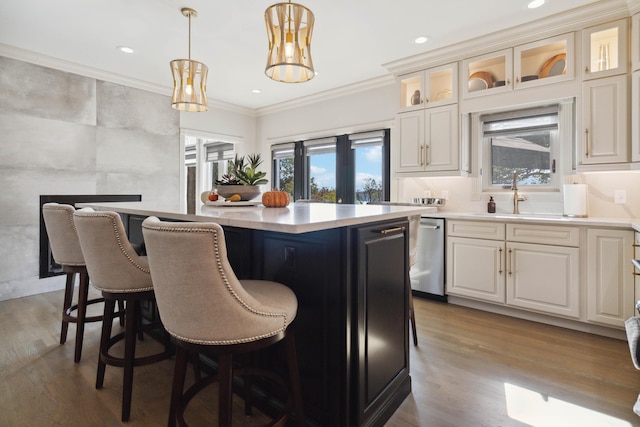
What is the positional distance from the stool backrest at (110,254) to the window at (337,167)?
3520 mm

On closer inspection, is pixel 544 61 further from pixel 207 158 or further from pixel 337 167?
pixel 207 158

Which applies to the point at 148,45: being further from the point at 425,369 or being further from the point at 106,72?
the point at 425,369

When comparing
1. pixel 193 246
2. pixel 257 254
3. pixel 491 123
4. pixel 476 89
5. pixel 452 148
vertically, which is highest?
pixel 476 89

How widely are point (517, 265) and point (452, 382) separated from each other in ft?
4.96

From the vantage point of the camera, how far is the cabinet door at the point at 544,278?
2.77 m

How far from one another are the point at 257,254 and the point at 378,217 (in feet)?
2.20

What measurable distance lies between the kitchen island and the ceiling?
6.81 feet

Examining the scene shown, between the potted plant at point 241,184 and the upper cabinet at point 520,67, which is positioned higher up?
the upper cabinet at point 520,67

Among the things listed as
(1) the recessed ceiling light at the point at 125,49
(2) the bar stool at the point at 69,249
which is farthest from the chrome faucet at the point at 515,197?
(1) the recessed ceiling light at the point at 125,49

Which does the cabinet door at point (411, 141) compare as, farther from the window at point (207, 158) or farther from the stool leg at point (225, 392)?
the window at point (207, 158)

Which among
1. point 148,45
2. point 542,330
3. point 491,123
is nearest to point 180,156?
point 148,45

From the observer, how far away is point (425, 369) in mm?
2164

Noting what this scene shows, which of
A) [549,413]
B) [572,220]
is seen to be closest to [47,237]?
[549,413]

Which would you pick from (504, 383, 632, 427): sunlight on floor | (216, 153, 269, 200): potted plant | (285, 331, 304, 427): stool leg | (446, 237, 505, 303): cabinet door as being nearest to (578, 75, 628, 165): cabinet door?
(446, 237, 505, 303): cabinet door
